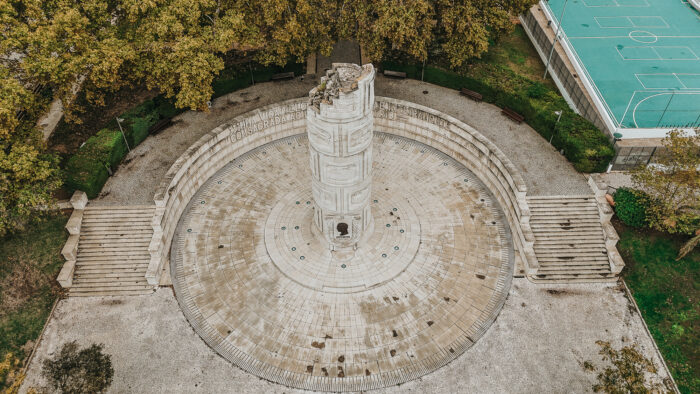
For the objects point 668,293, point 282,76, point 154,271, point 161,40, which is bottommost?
point 668,293

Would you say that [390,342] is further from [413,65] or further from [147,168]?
[413,65]

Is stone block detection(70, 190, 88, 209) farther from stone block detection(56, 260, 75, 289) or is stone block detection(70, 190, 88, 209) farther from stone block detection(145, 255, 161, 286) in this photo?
stone block detection(145, 255, 161, 286)

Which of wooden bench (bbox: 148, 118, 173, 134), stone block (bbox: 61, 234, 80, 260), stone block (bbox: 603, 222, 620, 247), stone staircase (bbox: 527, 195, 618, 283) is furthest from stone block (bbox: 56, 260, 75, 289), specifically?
stone block (bbox: 603, 222, 620, 247)

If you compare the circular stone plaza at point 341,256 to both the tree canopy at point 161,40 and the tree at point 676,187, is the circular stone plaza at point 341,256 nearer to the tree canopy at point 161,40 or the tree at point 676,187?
the tree canopy at point 161,40

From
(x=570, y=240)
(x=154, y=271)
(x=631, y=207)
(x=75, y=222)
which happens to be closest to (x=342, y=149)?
(x=154, y=271)

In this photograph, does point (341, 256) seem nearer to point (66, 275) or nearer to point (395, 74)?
point (66, 275)

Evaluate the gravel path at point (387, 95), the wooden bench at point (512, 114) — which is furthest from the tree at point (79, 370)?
the wooden bench at point (512, 114)

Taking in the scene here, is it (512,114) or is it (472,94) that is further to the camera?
(472,94)

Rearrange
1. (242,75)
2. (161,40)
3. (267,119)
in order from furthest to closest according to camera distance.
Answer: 1. (242,75)
2. (267,119)
3. (161,40)
